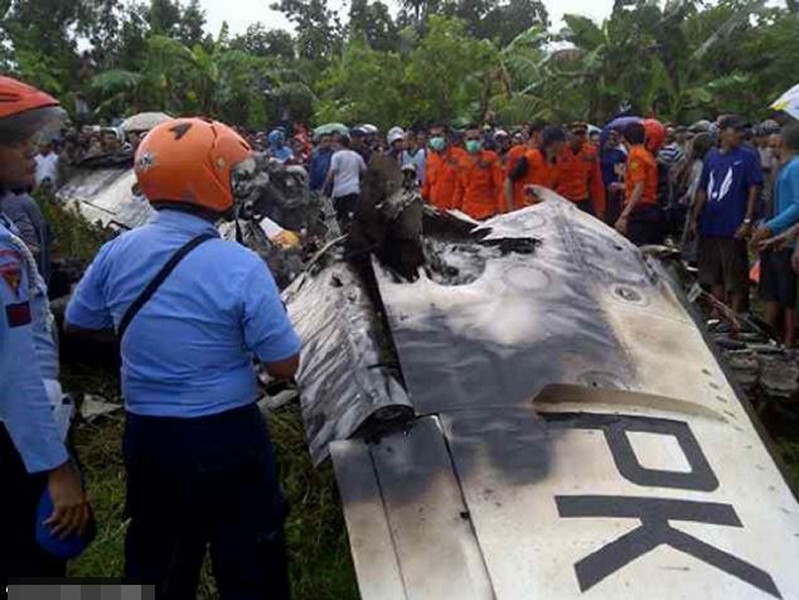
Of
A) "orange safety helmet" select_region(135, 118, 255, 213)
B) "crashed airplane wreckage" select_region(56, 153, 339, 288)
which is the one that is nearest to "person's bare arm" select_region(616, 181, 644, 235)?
"crashed airplane wreckage" select_region(56, 153, 339, 288)

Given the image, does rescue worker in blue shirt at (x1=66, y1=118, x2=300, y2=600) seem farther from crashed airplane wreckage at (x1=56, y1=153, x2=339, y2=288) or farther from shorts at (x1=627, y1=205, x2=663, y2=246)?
shorts at (x1=627, y1=205, x2=663, y2=246)

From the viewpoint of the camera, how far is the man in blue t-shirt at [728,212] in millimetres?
7688

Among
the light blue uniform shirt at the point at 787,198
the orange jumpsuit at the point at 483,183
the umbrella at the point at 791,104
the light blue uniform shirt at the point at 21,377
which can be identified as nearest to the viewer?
the light blue uniform shirt at the point at 21,377

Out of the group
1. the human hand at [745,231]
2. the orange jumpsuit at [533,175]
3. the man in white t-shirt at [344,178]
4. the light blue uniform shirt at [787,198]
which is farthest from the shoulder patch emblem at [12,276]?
the man in white t-shirt at [344,178]

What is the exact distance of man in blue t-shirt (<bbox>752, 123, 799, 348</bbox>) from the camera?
19.9 feet

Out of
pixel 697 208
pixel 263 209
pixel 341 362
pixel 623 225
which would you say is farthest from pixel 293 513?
pixel 697 208

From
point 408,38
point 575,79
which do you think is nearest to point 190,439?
point 575,79

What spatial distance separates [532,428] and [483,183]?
756cm

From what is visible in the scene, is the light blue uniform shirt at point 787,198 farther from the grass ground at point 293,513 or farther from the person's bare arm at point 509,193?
the grass ground at point 293,513

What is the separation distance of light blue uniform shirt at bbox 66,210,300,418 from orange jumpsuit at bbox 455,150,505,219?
7724 millimetres

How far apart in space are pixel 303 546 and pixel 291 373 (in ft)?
4.63

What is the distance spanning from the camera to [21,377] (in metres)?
2.34

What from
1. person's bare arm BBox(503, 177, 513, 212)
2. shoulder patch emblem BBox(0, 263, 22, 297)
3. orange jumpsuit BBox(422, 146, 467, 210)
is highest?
shoulder patch emblem BBox(0, 263, 22, 297)

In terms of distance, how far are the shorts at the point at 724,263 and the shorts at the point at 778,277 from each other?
93 centimetres
